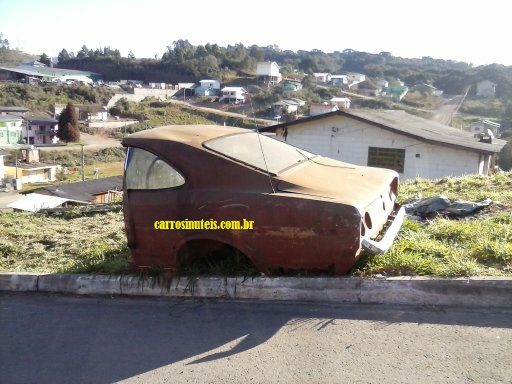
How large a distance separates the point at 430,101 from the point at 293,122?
2635 centimetres

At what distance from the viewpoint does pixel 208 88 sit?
229 ft

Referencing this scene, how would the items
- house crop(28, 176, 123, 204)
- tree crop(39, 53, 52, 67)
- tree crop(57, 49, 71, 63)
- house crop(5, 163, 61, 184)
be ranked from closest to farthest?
house crop(28, 176, 123, 204) → house crop(5, 163, 61, 184) → tree crop(39, 53, 52, 67) → tree crop(57, 49, 71, 63)

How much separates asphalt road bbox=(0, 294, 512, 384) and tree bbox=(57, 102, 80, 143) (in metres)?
60.4

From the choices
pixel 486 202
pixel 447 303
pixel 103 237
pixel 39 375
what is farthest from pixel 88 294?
pixel 486 202

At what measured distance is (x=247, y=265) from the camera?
3879 millimetres

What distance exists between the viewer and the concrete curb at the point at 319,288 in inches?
132

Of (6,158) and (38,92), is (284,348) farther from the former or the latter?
(38,92)

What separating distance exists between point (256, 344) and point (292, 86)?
35833 mm

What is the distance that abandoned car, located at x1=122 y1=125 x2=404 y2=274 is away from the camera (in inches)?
135

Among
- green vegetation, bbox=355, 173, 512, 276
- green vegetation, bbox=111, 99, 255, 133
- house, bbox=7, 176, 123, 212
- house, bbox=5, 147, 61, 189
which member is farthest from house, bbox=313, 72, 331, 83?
green vegetation, bbox=355, 173, 512, 276

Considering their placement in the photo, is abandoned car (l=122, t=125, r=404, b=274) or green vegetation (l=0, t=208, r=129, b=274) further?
green vegetation (l=0, t=208, r=129, b=274)

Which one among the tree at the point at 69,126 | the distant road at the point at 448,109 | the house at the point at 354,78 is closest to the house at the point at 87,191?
the distant road at the point at 448,109

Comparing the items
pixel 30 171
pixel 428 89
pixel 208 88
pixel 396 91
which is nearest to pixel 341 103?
pixel 396 91

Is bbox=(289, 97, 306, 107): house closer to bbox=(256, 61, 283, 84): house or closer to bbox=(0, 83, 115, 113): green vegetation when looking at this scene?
bbox=(256, 61, 283, 84): house
